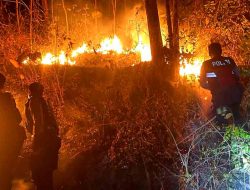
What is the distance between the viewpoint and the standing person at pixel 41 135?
684 cm

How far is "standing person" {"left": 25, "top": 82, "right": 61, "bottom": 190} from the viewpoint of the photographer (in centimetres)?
684

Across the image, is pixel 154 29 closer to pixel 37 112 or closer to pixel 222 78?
pixel 222 78

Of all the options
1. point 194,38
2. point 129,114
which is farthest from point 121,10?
point 129,114

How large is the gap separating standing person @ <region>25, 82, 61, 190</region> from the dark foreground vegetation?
1332 mm

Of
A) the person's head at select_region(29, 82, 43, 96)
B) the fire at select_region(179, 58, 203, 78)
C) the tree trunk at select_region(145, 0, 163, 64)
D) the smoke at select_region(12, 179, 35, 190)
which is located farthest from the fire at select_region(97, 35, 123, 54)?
the person's head at select_region(29, 82, 43, 96)

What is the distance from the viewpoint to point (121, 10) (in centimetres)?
1912

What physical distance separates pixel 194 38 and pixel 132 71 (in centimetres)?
223

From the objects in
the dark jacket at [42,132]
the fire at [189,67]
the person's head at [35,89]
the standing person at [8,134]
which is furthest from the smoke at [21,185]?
the fire at [189,67]

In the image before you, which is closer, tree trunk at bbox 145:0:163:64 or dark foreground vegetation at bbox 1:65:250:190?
dark foreground vegetation at bbox 1:65:250:190

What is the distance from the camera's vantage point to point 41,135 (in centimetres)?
685

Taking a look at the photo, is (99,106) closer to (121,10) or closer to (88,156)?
(88,156)

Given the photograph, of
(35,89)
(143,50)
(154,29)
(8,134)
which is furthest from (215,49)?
(143,50)

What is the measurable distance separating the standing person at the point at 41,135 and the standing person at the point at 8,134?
0.23 meters

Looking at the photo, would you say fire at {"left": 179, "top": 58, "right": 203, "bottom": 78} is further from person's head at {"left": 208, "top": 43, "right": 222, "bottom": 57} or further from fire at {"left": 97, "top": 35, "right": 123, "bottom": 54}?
fire at {"left": 97, "top": 35, "right": 123, "bottom": 54}
